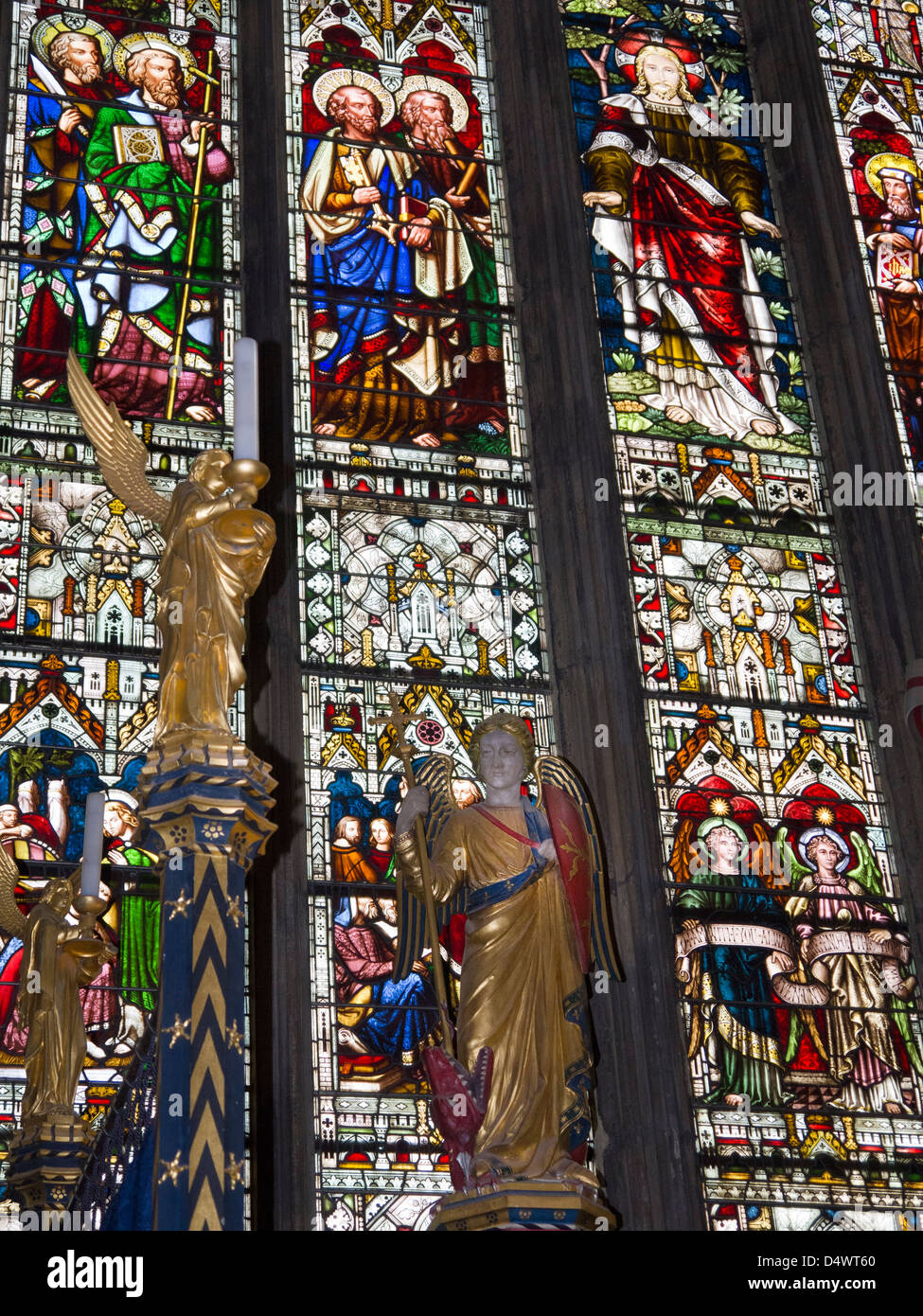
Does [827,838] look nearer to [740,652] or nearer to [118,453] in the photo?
[740,652]

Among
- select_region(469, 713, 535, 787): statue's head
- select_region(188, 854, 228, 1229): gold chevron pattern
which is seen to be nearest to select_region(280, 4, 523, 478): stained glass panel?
select_region(469, 713, 535, 787): statue's head

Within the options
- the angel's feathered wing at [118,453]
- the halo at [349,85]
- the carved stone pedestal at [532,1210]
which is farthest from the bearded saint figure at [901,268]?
the angel's feathered wing at [118,453]

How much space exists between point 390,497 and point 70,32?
327 cm

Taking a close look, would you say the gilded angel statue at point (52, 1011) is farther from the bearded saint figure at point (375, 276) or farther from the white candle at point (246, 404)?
the bearded saint figure at point (375, 276)

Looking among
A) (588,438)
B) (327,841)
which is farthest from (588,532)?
(327,841)

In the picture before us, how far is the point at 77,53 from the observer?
1038cm

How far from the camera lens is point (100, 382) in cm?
940

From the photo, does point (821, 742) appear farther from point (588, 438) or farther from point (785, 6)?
point (785, 6)

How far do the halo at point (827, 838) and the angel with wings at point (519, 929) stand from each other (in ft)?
9.66

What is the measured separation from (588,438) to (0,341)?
303 centimetres

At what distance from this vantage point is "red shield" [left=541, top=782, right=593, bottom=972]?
652 cm

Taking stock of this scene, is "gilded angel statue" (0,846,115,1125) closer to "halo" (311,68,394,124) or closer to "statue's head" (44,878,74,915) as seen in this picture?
"statue's head" (44,878,74,915)

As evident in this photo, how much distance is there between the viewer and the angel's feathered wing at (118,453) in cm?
417

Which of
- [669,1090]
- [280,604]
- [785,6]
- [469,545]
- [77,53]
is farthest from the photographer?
[785,6]
